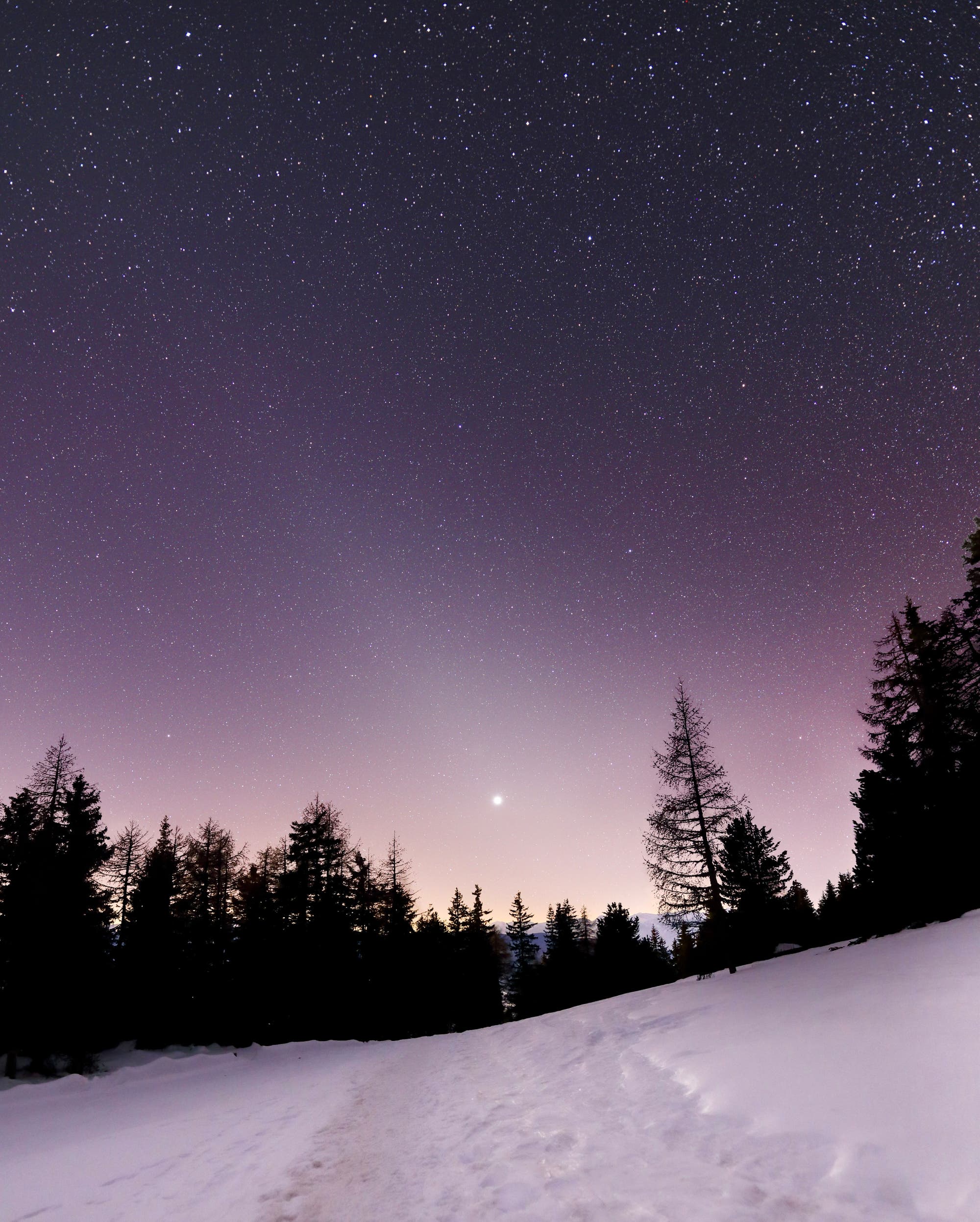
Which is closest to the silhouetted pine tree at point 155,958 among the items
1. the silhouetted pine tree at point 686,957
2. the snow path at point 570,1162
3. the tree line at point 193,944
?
the tree line at point 193,944

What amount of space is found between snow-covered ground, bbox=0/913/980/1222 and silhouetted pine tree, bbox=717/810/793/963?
56.8 feet

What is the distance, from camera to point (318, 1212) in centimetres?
554

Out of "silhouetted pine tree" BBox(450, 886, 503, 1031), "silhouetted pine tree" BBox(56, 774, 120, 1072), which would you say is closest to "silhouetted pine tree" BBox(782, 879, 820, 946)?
"silhouetted pine tree" BBox(450, 886, 503, 1031)

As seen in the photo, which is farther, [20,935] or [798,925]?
[798,925]

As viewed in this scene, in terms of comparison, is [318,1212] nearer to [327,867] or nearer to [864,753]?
[864,753]

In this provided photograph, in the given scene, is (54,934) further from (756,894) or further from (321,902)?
(756,894)

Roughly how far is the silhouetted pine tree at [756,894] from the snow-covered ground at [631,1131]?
56.8 feet

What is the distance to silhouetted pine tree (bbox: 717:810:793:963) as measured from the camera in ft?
110

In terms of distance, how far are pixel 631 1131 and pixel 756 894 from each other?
122ft

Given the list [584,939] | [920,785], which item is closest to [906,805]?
[920,785]

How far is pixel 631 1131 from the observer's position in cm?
672

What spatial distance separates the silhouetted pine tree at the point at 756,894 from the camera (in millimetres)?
33562

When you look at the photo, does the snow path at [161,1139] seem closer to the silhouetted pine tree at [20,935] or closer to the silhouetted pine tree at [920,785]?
the silhouetted pine tree at [20,935]

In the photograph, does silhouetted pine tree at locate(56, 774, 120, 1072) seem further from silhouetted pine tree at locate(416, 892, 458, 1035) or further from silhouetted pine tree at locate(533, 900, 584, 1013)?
silhouetted pine tree at locate(533, 900, 584, 1013)
